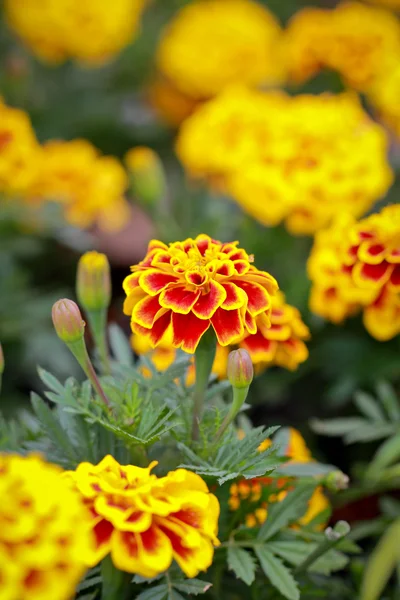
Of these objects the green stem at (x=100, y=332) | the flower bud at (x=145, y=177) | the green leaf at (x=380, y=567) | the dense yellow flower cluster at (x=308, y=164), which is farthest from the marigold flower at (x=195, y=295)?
the flower bud at (x=145, y=177)

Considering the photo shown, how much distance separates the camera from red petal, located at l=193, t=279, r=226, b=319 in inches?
21.6

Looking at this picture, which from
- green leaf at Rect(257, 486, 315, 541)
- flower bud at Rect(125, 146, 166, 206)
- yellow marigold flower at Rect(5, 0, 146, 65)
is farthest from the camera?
yellow marigold flower at Rect(5, 0, 146, 65)

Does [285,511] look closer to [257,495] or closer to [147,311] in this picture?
[257,495]

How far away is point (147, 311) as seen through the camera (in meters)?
0.57

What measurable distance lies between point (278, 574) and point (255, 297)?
23 centimetres

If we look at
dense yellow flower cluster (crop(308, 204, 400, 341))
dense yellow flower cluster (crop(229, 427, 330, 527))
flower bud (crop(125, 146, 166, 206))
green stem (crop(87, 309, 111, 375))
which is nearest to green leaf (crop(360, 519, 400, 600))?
dense yellow flower cluster (crop(229, 427, 330, 527))

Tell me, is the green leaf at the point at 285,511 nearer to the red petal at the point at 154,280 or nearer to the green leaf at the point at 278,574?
the green leaf at the point at 278,574

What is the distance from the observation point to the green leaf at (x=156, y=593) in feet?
1.90

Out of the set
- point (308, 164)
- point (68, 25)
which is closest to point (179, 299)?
point (308, 164)

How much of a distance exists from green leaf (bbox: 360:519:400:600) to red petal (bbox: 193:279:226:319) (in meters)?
0.34

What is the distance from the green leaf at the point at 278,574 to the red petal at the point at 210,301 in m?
0.22

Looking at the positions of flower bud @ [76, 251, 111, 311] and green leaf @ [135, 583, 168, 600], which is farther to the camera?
flower bud @ [76, 251, 111, 311]

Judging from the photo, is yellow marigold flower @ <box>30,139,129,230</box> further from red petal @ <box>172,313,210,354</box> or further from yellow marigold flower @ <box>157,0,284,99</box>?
red petal @ <box>172,313,210,354</box>

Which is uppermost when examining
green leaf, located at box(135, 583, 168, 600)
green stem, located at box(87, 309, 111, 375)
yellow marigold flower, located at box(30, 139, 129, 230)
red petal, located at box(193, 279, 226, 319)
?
red petal, located at box(193, 279, 226, 319)
